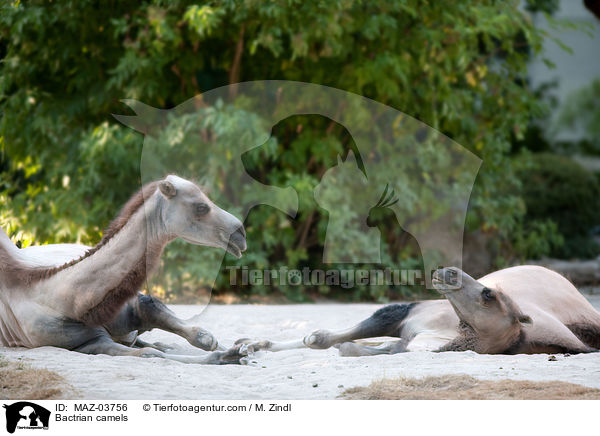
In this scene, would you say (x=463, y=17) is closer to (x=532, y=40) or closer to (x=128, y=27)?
(x=532, y=40)

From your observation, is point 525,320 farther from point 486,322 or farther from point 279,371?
point 279,371

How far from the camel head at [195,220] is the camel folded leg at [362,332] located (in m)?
0.64

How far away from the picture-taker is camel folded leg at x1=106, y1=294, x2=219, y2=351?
366 centimetres

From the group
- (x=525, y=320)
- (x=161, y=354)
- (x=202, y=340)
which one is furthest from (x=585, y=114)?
(x=161, y=354)

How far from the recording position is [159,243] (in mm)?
3443

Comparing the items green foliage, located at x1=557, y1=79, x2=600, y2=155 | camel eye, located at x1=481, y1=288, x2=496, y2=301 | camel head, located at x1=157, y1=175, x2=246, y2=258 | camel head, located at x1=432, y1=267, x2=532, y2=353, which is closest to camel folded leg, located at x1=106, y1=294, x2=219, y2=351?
camel head, located at x1=157, y1=175, x2=246, y2=258

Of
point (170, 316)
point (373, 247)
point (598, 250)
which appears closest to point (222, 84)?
point (373, 247)

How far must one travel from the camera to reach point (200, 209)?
348cm

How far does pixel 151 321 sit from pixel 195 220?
0.62 meters

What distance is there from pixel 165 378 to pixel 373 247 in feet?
14.6

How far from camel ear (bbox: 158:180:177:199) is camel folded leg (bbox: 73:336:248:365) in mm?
712

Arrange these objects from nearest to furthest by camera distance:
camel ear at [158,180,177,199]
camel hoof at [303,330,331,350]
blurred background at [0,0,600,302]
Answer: camel ear at [158,180,177,199] → camel hoof at [303,330,331,350] → blurred background at [0,0,600,302]

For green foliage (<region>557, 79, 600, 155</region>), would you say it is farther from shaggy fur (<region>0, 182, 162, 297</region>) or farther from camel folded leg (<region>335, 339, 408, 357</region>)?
shaggy fur (<region>0, 182, 162, 297</region>)

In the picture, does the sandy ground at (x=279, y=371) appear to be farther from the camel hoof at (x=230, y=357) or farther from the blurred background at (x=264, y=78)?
the blurred background at (x=264, y=78)
